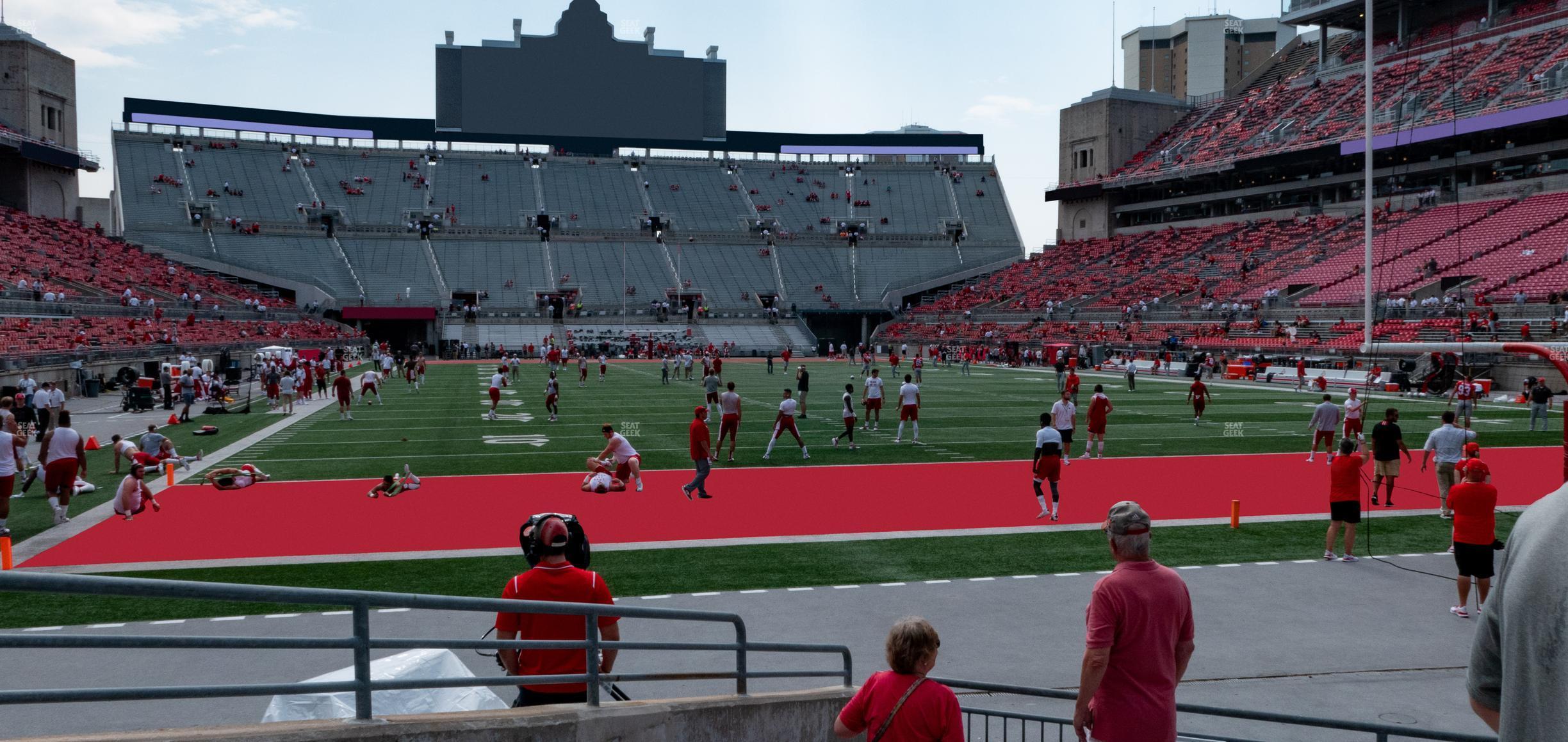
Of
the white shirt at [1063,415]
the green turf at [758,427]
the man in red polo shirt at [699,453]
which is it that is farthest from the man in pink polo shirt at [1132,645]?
the green turf at [758,427]

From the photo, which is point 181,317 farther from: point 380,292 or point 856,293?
point 856,293

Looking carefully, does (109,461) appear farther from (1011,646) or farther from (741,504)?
(1011,646)

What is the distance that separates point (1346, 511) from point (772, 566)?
6.44m

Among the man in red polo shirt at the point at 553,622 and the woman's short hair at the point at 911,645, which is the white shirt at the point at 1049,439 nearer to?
the man in red polo shirt at the point at 553,622

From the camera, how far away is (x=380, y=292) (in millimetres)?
72688

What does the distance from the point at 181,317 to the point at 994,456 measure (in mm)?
45138

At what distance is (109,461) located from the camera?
1956 centimetres

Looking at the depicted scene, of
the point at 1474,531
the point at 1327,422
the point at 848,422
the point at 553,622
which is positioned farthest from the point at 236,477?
the point at 1327,422

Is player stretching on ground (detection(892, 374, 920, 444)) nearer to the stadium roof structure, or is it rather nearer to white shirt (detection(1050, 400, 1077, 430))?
white shirt (detection(1050, 400, 1077, 430))

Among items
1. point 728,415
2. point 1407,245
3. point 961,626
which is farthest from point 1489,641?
point 1407,245

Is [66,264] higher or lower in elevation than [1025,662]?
higher

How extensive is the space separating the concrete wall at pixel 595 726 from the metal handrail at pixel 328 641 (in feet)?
0.40

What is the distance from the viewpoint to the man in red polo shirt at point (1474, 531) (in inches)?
367

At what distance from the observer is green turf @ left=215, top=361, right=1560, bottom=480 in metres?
20.4
